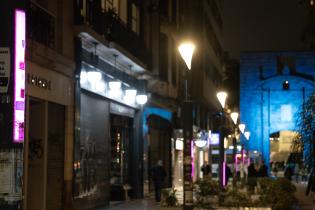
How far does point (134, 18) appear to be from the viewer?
28.8m

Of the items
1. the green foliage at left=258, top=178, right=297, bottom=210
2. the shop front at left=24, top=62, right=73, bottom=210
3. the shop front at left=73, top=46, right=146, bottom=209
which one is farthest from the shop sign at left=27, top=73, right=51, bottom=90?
the green foliage at left=258, top=178, right=297, bottom=210

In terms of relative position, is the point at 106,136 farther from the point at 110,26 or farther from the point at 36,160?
the point at 36,160

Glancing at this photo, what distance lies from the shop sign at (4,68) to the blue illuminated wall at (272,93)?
67839 mm

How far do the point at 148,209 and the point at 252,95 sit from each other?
187 ft

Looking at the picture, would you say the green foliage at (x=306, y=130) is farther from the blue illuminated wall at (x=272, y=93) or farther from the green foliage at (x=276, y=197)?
the blue illuminated wall at (x=272, y=93)

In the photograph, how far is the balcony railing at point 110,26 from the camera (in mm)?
20808

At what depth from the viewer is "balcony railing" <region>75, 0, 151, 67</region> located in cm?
2081

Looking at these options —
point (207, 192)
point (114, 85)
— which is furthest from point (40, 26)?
point (207, 192)

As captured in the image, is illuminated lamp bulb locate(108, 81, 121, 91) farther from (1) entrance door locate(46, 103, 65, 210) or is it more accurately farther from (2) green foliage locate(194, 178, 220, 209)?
(2) green foliage locate(194, 178, 220, 209)

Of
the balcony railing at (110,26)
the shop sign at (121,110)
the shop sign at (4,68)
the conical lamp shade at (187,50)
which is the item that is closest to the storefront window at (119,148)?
the shop sign at (121,110)

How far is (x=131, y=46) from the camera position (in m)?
26.5

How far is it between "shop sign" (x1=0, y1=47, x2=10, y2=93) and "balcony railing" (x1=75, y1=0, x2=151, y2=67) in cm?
1061

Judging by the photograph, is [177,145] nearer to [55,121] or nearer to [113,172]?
[113,172]

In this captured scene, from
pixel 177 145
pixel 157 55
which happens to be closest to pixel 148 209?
pixel 157 55
